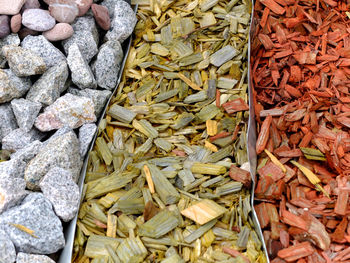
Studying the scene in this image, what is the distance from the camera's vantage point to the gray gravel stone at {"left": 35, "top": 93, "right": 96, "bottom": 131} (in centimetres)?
176

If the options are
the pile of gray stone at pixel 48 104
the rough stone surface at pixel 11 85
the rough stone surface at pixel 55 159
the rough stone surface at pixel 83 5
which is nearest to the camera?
the pile of gray stone at pixel 48 104

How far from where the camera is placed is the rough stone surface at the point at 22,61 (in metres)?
1.78

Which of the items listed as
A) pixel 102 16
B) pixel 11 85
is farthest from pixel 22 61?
pixel 102 16

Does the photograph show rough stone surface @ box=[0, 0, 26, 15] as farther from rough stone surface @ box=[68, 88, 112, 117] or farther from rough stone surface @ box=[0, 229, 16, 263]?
rough stone surface @ box=[0, 229, 16, 263]

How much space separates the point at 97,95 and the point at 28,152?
37cm

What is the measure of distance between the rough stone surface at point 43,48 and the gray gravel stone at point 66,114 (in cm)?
19

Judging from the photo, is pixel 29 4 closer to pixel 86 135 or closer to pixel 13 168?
pixel 86 135

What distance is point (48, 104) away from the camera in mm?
1801

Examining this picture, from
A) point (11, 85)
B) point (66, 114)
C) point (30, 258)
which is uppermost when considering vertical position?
point (11, 85)

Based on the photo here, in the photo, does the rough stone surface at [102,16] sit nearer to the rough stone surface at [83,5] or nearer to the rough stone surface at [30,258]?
the rough stone surface at [83,5]

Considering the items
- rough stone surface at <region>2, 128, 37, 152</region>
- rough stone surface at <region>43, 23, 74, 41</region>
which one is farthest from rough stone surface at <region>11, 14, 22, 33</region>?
rough stone surface at <region>2, 128, 37, 152</region>

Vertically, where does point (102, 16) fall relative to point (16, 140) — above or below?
above

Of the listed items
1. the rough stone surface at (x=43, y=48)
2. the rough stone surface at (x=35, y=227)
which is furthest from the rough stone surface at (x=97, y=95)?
the rough stone surface at (x=35, y=227)

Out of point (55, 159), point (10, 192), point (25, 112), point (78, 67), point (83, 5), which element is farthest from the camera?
point (83, 5)
